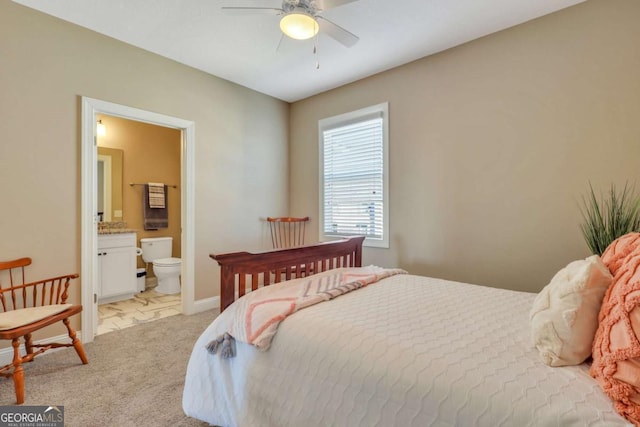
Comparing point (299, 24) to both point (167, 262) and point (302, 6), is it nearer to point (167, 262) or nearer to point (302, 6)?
point (302, 6)

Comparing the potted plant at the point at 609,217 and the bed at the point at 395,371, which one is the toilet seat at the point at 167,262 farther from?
the potted plant at the point at 609,217

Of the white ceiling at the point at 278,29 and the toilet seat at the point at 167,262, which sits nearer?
the white ceiling at the point at 278,29

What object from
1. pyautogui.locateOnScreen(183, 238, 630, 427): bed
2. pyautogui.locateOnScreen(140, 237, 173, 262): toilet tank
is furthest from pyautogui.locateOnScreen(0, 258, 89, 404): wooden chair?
pyautogui.locateOnScreen(140, 237, 173, 262): toilet tank

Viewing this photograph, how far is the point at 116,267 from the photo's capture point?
3.70 meters

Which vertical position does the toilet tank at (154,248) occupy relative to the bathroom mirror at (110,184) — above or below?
below

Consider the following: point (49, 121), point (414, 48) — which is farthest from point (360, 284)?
point (49, 121)

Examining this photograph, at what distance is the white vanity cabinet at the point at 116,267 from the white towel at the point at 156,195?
85cm

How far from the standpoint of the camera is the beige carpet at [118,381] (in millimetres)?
1663

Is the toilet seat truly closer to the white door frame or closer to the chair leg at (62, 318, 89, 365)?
the white door frame

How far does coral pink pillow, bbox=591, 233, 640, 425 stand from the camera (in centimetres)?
79

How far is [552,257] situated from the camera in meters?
2.38

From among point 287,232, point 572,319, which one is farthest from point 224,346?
point 287,232

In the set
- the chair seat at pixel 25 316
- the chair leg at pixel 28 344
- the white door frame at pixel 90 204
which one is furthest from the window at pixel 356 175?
the chair leg at pixel 28 344

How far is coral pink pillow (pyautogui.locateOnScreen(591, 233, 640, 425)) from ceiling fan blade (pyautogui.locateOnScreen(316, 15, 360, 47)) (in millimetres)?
1997
